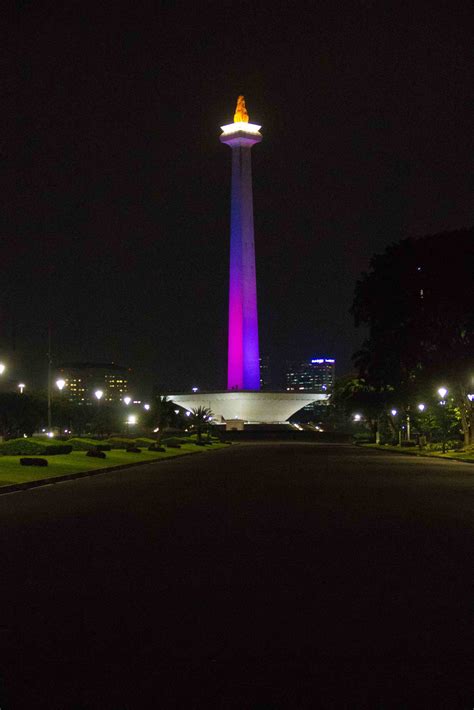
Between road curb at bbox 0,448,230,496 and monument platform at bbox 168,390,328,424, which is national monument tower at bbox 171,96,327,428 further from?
road curb at bbox 0,448,230,496

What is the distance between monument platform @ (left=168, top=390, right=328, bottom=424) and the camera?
14075 cm

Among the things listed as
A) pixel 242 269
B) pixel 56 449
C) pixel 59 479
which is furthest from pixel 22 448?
pixel 242 269

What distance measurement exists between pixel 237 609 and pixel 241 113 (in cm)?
13692

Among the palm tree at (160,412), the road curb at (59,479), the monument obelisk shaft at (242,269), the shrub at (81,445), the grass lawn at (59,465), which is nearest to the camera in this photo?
the road curb at (59,479)

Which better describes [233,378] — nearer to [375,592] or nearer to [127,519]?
[127,519]

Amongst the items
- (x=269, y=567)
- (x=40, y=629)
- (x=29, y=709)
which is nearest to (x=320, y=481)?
(x=269, y=567)

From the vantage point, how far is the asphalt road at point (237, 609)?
22.2ft

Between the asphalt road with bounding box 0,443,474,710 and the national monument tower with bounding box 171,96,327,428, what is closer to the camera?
the asphalt road with bounding box 0,443,474,710

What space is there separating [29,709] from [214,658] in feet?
5.60

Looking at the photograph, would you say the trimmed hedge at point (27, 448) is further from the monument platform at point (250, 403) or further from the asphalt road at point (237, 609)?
the monument platform at point (250, 403)

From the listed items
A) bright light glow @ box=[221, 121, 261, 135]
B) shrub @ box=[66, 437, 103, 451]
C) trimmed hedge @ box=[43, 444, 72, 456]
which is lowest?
trimmed hedge @ box=[43, 444, 72, 456]

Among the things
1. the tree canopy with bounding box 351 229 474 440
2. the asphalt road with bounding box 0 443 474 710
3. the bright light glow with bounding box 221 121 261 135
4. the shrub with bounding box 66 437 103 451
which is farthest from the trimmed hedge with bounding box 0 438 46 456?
the bright light glow with bounding box 221 121 261 135

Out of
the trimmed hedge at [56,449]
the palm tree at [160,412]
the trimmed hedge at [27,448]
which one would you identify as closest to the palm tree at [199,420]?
the palm tree at [160,412]

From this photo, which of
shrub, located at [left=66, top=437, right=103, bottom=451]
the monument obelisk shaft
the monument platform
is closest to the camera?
shrub, located at [left=66, top=437, right=103, bottom=451]
